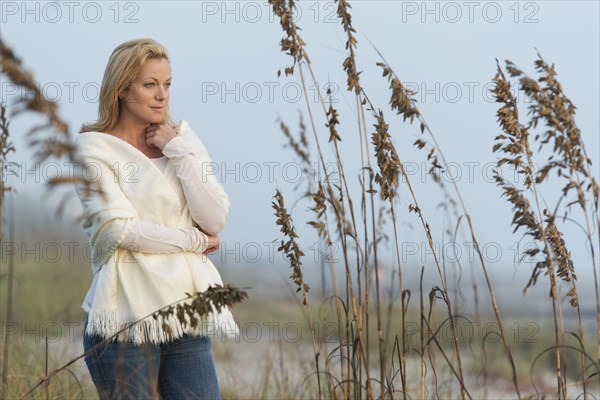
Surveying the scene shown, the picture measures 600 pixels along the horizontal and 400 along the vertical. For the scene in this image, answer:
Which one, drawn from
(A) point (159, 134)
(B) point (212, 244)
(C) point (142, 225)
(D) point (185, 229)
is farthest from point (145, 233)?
(A) point (159, 134)

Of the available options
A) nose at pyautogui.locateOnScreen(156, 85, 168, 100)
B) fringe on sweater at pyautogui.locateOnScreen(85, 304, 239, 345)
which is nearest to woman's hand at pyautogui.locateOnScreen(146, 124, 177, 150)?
nose at pyautogui.locateOnScreen(156, 85, 168, 100)

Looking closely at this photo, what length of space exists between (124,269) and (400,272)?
95 centimetres

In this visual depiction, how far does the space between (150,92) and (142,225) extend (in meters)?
0.50

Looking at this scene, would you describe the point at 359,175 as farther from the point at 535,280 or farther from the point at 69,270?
the point at 69,270

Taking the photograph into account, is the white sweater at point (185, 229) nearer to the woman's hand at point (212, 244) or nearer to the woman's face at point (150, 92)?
the woman's hand at point (212, 244)

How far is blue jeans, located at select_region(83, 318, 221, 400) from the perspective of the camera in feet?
9.35

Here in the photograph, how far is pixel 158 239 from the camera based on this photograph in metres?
2.88

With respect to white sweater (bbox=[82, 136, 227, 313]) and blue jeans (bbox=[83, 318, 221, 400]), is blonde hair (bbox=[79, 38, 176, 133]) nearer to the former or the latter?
white sweater (bbox=[82, 136, 227, 313])

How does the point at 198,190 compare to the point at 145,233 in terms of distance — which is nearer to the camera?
the point at 145,233

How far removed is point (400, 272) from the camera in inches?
105

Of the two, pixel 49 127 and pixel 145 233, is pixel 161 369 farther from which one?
pixel 49 127

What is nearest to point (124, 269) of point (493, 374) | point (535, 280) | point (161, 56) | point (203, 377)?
point (203, 377)

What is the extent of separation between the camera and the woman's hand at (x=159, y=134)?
10.1 ft

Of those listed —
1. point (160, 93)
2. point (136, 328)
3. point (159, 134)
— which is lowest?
point (136, 328)
